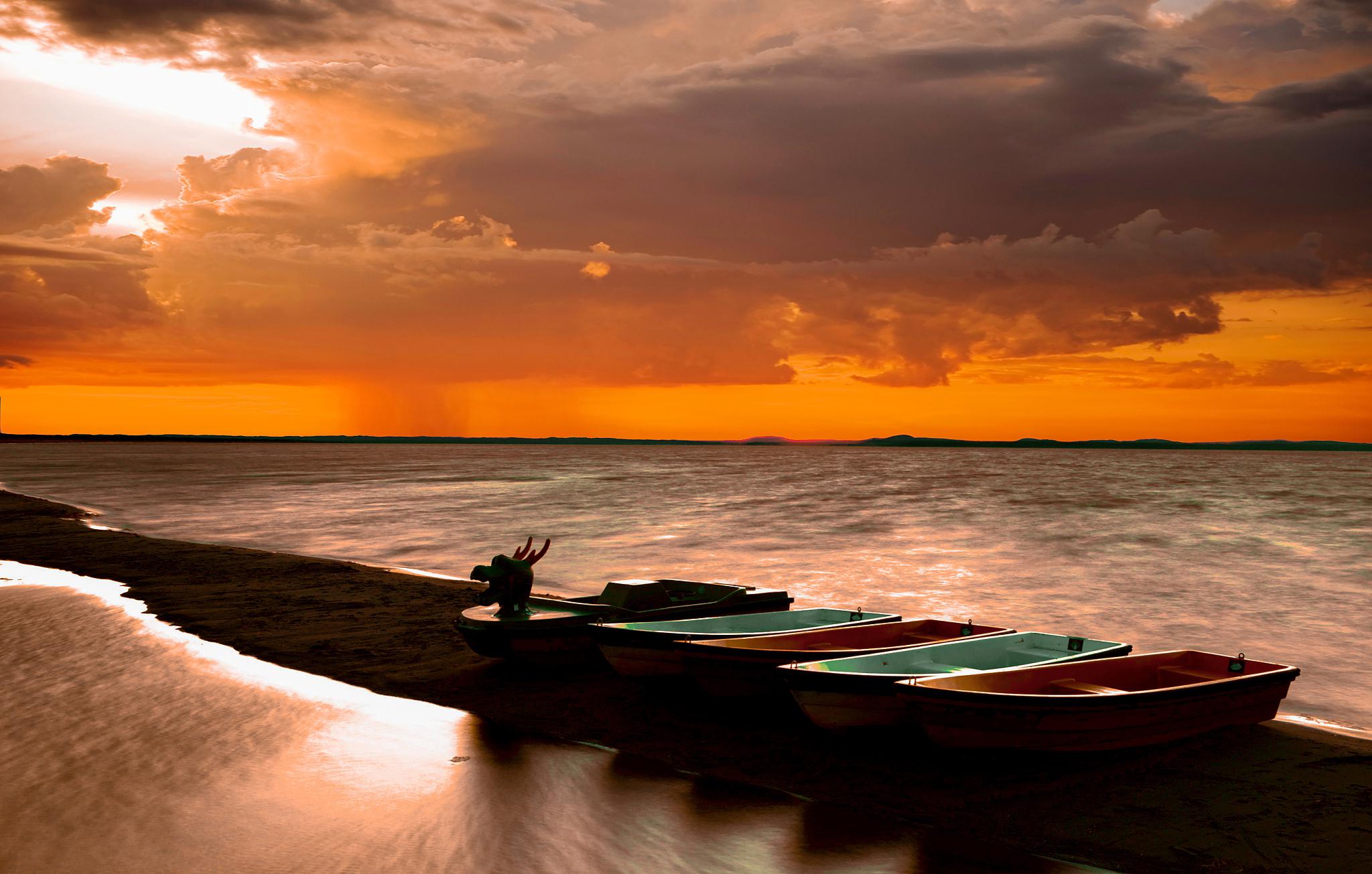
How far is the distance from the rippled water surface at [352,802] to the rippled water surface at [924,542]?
9959mm

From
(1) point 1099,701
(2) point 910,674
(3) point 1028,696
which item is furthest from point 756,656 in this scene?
(1) point 1099,701

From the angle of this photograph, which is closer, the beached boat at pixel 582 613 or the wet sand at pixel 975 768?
the wet sand at pixel 975 768

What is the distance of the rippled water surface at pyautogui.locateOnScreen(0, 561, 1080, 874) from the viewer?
311 inches

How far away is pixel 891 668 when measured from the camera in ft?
37.7

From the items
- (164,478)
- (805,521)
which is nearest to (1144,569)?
(805,521)

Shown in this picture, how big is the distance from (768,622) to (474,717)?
4.44 m

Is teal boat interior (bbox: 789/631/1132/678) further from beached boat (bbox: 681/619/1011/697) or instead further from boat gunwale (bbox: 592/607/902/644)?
boat gunwale (bbox: 592/607/902/644)

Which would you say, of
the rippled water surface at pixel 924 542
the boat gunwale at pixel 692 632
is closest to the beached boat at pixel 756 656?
the boat gunwale at pixel 692 632

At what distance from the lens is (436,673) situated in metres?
14.3

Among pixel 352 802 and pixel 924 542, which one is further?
pixel 924 542

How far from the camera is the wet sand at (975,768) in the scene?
850 cm

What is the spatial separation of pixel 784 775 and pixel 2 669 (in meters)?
11.8

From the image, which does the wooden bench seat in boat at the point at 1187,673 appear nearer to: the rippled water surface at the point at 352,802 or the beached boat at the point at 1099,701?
the beached boat at the point at 1099,701

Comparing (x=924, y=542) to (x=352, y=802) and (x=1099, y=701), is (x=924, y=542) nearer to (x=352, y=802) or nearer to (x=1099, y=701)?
(x=1099, y=701)
